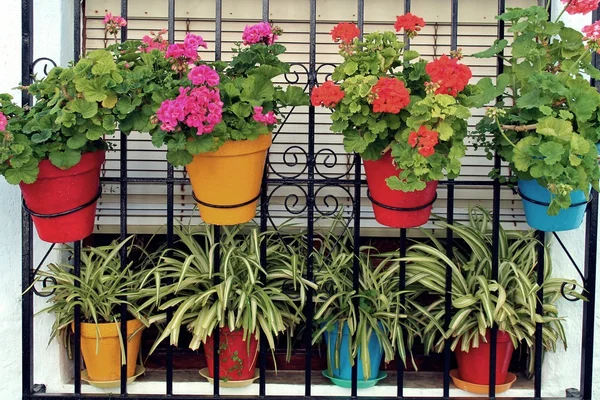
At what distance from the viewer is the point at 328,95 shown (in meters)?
2.64

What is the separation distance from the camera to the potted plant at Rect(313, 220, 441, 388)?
10.1ft

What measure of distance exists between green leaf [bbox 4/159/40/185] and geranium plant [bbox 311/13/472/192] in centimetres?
96

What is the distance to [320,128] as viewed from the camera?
3436 mm

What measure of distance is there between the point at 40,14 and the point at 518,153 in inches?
73.1

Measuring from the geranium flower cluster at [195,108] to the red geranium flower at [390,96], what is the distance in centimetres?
51


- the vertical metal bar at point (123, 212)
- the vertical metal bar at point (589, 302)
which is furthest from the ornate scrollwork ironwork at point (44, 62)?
the vertical metal bar at point (589, 302)

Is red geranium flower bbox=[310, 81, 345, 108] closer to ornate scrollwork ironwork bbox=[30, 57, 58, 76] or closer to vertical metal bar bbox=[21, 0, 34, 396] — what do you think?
ornate scrollwork ironwork bbox=[30, 57, 58, 76]

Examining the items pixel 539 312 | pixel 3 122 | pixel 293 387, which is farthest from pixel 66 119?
pixel 539 312

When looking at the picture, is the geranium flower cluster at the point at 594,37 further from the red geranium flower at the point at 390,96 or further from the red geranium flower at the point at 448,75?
the red geranium flower at the point at 390,96

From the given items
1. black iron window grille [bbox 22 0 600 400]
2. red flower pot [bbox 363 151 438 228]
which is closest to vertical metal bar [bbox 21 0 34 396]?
black iron window grille [bbox 22 0 600 400]

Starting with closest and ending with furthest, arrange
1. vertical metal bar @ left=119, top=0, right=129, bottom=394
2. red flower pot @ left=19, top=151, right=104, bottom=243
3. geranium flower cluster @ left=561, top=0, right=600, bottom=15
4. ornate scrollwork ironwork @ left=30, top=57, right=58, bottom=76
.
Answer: geranium flower cluster @ left=561, top=0, right=600, bottom=15
red flower pot @ left=19, top=151, right=104, bottom=243
ornate scrollwork ironwork @ left=30, top=57, right=58, bottom=76
vertical metal bar @ left=119, top=0, right=129, bottom=394

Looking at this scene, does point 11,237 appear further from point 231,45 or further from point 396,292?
point 396,292

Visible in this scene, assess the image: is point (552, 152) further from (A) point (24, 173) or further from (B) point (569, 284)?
(A) point (24, 173)

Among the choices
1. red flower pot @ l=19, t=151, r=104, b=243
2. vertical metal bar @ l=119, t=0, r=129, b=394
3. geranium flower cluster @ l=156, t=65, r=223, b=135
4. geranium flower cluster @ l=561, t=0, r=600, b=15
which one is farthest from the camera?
vertical metal bar @ l=119, t=0, r=129, b=394
